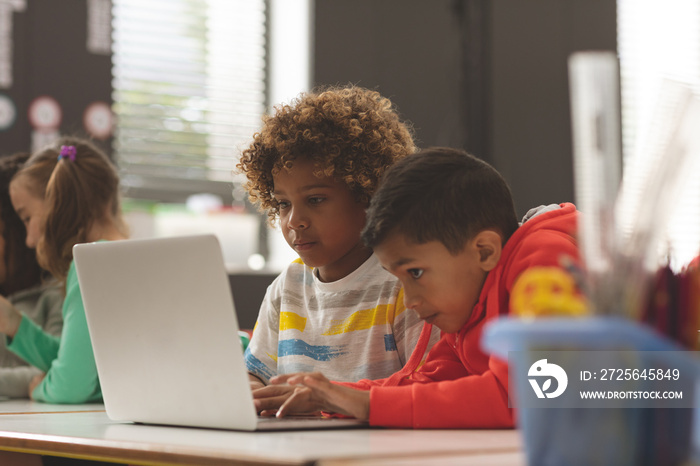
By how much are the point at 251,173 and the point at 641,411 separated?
1.04 meters

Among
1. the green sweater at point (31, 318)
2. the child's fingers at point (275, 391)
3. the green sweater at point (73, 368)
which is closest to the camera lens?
the child's fingers at point (275, 391)

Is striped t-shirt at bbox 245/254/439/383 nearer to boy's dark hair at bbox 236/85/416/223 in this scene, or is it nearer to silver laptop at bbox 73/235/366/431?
boy's dark hair at bbox 236/85/416/223

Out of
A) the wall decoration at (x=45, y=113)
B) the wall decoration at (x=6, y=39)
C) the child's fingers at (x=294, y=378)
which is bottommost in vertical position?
the child's fingers at (x=294, y=378)

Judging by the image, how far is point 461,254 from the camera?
3.12 ft

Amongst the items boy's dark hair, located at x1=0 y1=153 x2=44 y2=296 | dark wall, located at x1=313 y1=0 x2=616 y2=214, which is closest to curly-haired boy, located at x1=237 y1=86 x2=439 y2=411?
boy's dark hair, located at x1=0 y1=153 x2=44 y2=296

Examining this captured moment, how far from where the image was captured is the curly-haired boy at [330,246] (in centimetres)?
133

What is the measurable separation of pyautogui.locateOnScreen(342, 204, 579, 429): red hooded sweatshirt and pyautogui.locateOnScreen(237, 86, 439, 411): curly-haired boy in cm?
37

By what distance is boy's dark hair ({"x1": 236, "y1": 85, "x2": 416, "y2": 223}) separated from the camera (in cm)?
137

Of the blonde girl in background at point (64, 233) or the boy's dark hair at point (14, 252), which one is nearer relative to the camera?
the blonde girl in background at point (64, 233)

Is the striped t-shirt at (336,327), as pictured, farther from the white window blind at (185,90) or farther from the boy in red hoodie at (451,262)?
the white window blind at (185,90)

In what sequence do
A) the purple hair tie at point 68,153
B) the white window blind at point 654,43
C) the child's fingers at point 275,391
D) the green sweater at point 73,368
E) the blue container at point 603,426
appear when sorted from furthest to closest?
the white window blind at point 654,43, the purple hair tie at point 68,153, the green sweater at point 73,368, the child's fingers at point 275,391, the blue container at point 603,426

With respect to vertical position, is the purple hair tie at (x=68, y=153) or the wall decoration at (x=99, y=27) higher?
the wall decoration at (x=99, y=27)

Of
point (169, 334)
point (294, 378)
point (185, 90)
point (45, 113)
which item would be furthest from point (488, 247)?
point (185, 90)

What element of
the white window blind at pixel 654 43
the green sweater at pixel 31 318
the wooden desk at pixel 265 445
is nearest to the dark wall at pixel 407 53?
the white window blind at pixel 654 43
